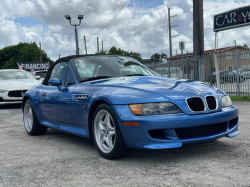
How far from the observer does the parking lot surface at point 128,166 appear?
3.12 m

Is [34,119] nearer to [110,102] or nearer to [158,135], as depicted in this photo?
[110,102]

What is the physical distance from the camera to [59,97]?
191 inches

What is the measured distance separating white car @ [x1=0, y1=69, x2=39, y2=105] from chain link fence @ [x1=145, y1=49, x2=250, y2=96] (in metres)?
6.96

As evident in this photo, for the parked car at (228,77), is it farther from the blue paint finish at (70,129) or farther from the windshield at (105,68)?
the blue paint finish at (70,129)

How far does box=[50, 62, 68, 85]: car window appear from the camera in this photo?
520 cm

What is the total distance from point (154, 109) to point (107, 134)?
751 mm

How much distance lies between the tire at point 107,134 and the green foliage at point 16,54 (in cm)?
9569

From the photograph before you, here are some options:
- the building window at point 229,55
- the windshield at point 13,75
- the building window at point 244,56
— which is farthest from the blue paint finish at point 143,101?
the building window at point 229,55

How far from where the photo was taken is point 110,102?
3738 millimetres

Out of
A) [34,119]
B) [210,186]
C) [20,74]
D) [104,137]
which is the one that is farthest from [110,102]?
[20,74]

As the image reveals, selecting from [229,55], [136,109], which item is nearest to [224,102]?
[136,109]

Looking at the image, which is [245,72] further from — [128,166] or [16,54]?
[16,54]

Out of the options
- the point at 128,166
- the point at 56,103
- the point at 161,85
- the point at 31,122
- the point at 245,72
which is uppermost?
the point at 245,72

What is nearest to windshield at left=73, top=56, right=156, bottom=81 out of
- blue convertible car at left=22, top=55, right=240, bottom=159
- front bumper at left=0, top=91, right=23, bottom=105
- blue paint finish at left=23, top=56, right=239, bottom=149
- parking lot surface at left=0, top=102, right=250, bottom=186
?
blue convertible car at left=22, top=55, right=240, bottom=159
